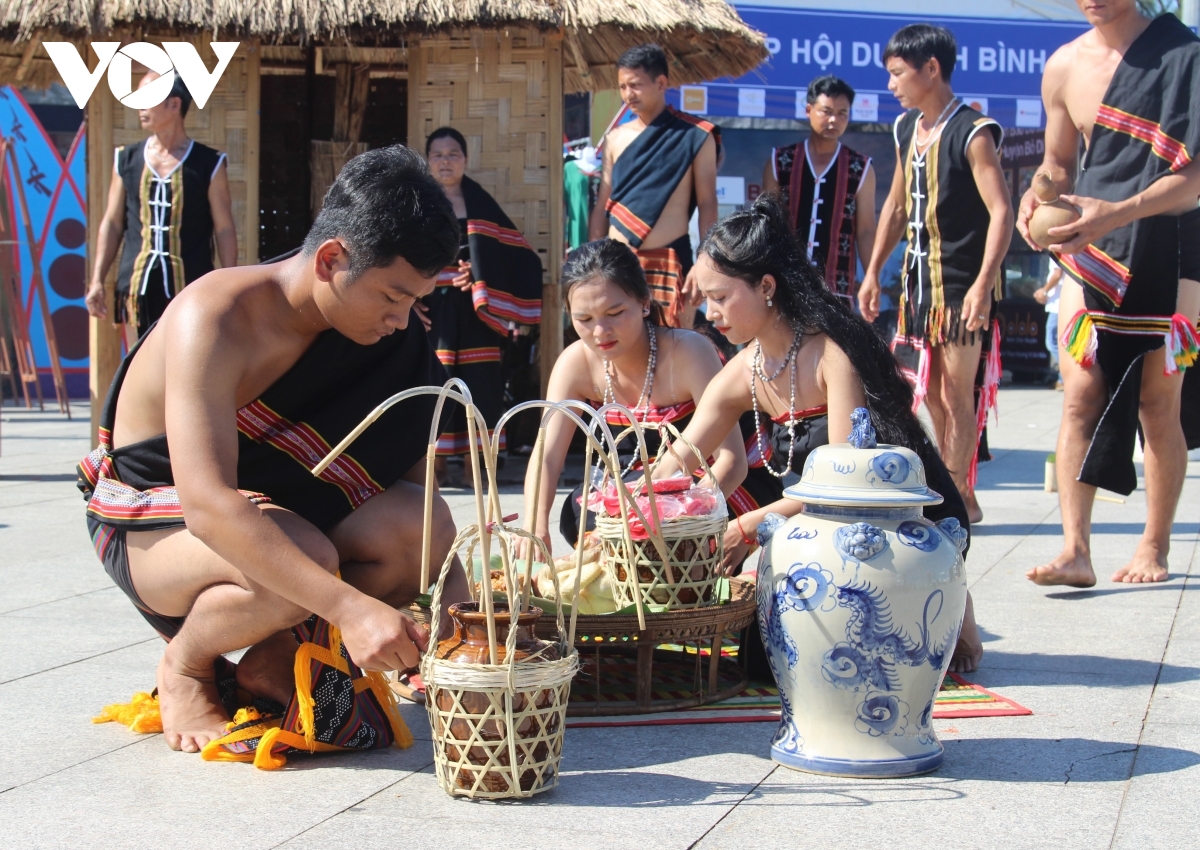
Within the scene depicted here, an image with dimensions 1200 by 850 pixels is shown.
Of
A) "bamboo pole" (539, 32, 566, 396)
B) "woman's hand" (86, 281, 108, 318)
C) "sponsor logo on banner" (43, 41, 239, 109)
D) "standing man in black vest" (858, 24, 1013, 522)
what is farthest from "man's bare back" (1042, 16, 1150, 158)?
"woman's hand" (86, 281, 108, 318)

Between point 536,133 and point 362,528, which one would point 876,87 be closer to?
point 536,133

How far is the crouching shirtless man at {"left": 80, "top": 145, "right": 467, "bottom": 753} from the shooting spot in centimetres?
252

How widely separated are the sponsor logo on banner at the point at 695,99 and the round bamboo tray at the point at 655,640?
34.7ft

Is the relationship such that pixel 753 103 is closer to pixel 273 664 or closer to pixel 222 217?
pixel 222 217

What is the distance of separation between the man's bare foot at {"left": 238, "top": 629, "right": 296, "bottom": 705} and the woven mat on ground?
623 mm

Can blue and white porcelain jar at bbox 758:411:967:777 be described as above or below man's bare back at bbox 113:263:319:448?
below

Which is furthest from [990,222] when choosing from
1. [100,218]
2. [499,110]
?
[100,218]

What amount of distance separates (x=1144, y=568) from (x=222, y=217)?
4.48 meters

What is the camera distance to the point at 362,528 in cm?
297

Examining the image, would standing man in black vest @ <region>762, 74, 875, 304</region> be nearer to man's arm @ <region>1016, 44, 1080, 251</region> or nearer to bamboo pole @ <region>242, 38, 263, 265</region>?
man's arm @ <region>1016, 44, 1080, 251</region>

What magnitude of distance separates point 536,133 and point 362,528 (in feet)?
Answer: 15.1

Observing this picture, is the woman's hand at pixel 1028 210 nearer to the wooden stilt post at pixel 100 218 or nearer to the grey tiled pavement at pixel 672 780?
the grey tiled pavement at pixel 672 780

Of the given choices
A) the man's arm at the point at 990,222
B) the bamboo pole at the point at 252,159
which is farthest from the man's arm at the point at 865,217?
the bamboo pole at the point at 252,159

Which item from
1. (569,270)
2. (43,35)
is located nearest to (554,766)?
(569,270)
